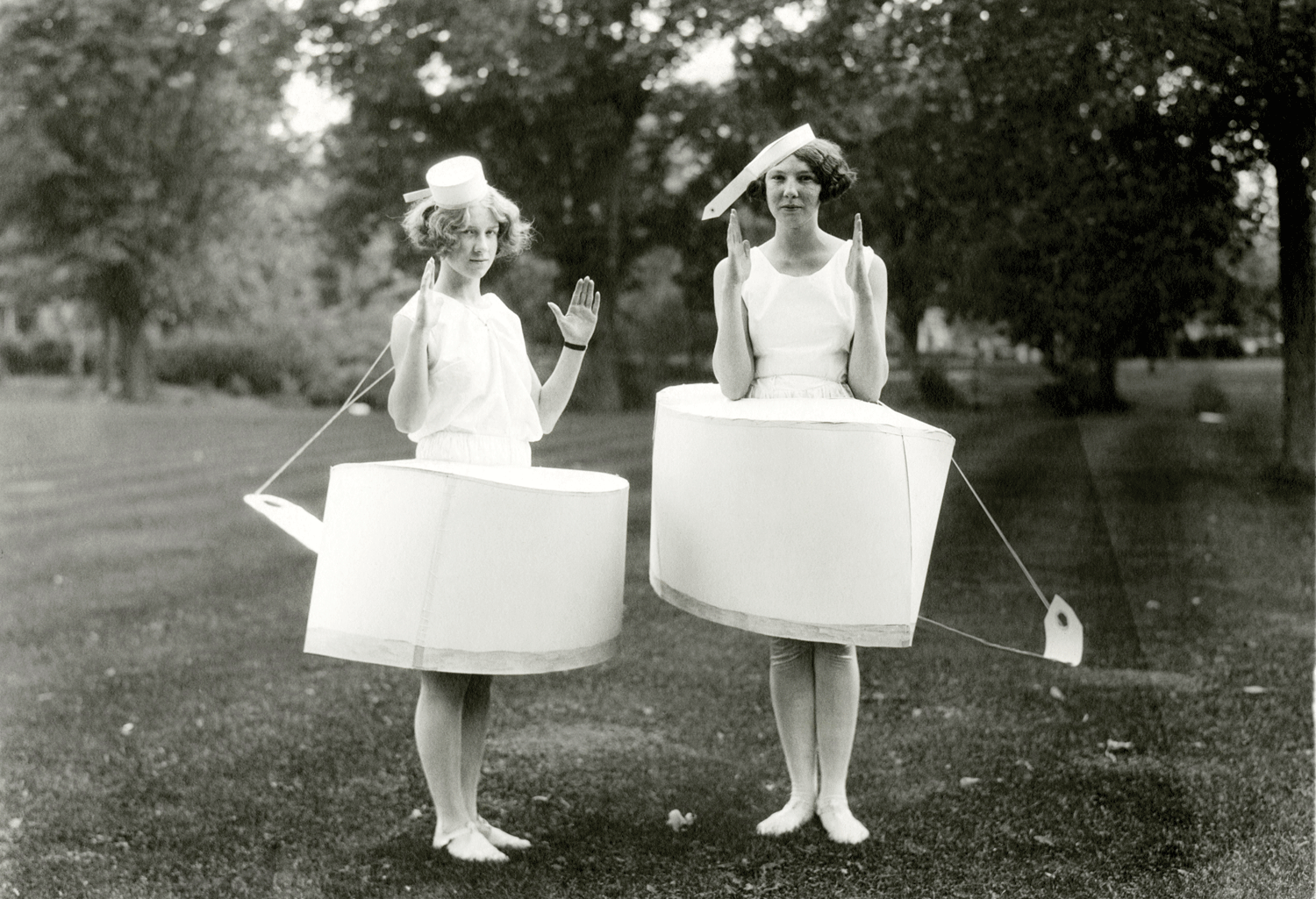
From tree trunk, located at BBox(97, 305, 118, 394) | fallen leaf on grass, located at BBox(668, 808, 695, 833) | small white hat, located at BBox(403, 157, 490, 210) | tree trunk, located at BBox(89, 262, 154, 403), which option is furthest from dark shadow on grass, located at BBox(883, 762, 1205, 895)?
tree trunk, located at BBox(97, 305, 118, 394)

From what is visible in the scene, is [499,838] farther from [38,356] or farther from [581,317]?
[38,356]

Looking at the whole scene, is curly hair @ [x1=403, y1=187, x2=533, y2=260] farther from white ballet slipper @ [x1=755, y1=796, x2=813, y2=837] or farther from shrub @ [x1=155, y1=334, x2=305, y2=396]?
shrub @ [x1=155, y1=334, x2=305, y2=396]

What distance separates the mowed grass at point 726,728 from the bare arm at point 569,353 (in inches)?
20.6

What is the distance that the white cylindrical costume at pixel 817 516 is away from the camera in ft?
11.1

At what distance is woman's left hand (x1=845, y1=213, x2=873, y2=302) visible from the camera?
3449 mm

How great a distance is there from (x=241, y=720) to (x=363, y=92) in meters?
7.27

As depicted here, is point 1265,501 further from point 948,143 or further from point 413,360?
point 413,360

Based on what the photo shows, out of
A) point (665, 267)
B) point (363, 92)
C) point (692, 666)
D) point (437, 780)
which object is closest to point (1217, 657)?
point (692, 666)

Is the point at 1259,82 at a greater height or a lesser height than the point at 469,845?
greater

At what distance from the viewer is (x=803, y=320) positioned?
3666mm

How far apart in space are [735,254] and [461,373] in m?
0.80

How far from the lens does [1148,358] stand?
9133mm

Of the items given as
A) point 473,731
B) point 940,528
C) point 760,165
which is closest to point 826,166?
point 760,165

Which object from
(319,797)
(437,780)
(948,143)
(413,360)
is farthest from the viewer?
(948,143)
